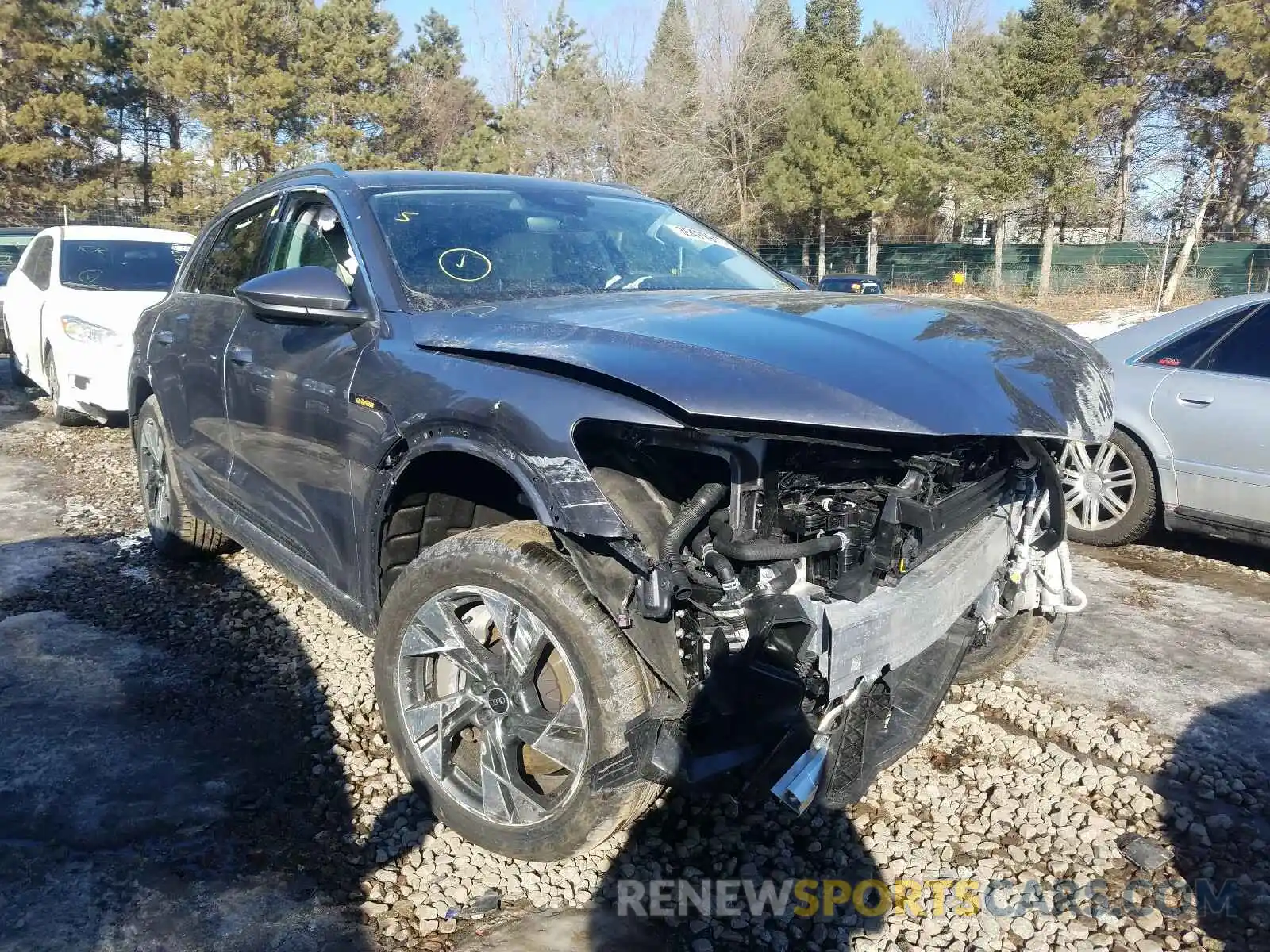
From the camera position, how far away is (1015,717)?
350 centimetres

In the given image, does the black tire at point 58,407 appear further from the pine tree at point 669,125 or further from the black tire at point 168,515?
the pine tree at point 669,125

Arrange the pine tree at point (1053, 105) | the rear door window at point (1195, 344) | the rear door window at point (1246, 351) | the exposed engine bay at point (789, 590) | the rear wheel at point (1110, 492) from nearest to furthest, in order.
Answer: the exposed engine bay at point (789, 590)
the rear door window at point (1246, 351)
the rear door window at point (1195, 344)
the rear wheel at point (1110, 492)
the pine tree at point (1053, 105)

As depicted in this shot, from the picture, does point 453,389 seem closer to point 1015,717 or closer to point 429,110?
point 1015,717

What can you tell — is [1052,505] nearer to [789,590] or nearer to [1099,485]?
[789,590]

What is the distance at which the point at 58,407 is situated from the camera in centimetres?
878

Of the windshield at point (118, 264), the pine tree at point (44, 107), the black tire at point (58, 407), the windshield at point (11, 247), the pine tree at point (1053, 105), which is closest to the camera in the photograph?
the black tire at point (58, 407)

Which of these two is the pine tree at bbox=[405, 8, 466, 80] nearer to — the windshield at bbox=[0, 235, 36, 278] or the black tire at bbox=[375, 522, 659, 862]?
the windshield at bbox=[0, 235, 36, 278]

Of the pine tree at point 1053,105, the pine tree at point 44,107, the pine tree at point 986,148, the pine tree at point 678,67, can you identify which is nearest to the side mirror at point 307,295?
the pine tree at point 1053,105

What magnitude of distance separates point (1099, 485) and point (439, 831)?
4.37 m

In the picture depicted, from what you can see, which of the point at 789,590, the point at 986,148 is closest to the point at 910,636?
the point at 789,590

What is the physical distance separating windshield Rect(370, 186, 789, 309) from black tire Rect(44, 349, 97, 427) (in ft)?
21.0

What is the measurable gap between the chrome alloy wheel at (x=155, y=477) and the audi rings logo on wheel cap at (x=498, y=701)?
300 cm

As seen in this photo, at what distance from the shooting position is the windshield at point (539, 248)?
306 cm

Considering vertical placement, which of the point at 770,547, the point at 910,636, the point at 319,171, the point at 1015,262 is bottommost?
the point at 910,636
